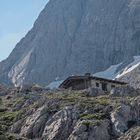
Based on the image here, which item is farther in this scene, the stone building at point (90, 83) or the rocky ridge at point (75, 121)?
the stone building at point (90, 83)

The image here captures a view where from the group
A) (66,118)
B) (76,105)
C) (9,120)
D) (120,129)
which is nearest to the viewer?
(120,129)

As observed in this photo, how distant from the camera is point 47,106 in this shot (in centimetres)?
5216

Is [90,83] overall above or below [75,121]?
above

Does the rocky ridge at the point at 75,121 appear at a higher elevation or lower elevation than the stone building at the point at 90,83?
lower

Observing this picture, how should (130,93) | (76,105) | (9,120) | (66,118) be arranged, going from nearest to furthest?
1. (66,118)
2. (76,105)
3. (9,120)
4. (130,93)

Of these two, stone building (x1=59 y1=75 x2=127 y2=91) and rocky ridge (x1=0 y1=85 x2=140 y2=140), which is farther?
stone building (x1=59 y1=75 x2=127 y2=91)

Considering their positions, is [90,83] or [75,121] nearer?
[75,121]

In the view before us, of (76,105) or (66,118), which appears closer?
(66,118)

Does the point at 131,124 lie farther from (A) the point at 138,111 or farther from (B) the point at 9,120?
(B) the point at 9,120

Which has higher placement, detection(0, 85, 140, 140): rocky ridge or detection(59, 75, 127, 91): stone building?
detection(59, 75, 127, 91): stone building

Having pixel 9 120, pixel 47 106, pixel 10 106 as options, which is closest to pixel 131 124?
pixel 47 106

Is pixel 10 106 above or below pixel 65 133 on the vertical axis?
above

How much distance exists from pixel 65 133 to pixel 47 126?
305cm

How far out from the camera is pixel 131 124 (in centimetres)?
4616
